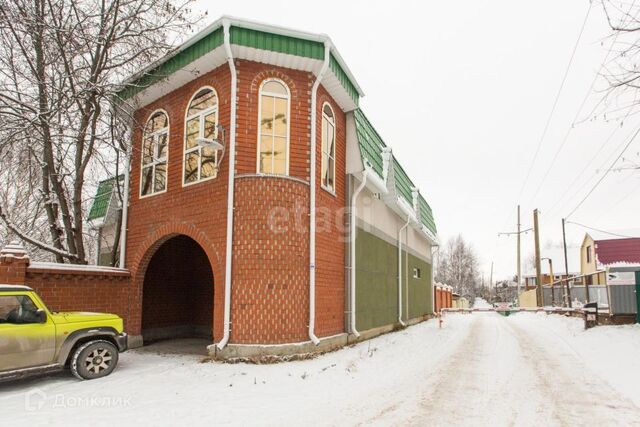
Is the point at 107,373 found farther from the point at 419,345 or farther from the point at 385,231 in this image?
the point at 385,231

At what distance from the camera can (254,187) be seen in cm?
926

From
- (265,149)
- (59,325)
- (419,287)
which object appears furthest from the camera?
(419,287)

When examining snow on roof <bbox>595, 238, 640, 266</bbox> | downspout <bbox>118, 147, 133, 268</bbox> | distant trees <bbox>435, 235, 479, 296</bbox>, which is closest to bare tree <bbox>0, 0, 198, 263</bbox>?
→ downspout <bbox>118, 147, 133, 268</bbox>

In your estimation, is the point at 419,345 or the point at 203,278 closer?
the point at 419,345

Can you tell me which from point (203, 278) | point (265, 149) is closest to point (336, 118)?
point (265, 149)

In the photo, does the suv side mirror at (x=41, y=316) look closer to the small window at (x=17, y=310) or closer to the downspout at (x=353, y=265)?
the small window at (x=17, y=310)

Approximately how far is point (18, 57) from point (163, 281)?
710cm

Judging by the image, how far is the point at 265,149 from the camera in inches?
377

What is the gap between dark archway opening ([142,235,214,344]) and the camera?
12.3 metres

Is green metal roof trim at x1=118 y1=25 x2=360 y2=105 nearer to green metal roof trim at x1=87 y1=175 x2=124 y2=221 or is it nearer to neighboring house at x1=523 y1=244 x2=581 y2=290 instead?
green metal roof trim at x1=87 y1=175 x2=124 y2=221

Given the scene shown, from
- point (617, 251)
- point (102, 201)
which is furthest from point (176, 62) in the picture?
point (617, 251)

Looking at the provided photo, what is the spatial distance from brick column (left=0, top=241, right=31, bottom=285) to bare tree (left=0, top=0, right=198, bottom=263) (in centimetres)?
292

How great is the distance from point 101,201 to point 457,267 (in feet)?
239

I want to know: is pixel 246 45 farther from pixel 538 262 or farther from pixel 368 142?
pixel 538 262
